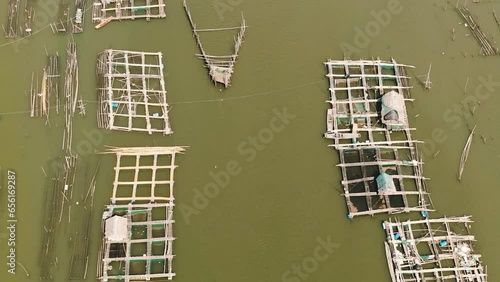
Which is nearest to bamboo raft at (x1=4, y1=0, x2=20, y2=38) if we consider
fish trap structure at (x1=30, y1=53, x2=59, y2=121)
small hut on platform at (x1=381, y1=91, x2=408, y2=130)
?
fish trap structure at (x1=30, y1=53, x2=59, y2=121)

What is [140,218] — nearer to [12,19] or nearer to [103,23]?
[103,23]

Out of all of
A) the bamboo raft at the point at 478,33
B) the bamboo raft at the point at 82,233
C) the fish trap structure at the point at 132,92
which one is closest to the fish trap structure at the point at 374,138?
the bamboo raft at the point at 478,33

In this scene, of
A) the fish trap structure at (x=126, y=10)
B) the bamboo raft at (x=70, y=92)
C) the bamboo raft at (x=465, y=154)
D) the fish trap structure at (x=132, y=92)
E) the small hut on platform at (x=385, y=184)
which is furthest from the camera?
the fish trap structure at (x=126, y=10)

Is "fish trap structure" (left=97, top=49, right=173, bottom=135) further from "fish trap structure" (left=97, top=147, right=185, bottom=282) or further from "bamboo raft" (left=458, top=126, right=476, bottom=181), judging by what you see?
"bamboo raft" (left=458, top=126, right=476, bottom=181)

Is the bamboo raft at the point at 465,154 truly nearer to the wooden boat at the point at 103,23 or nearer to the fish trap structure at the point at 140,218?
the fish trap structure at the point at 140,218

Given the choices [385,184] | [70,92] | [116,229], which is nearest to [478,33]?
[385,184]

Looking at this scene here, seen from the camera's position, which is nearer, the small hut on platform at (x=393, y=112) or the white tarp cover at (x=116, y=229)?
the white tarp cover at (x=116, y=229)

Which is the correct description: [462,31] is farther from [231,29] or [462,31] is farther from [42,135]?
[42,135]
